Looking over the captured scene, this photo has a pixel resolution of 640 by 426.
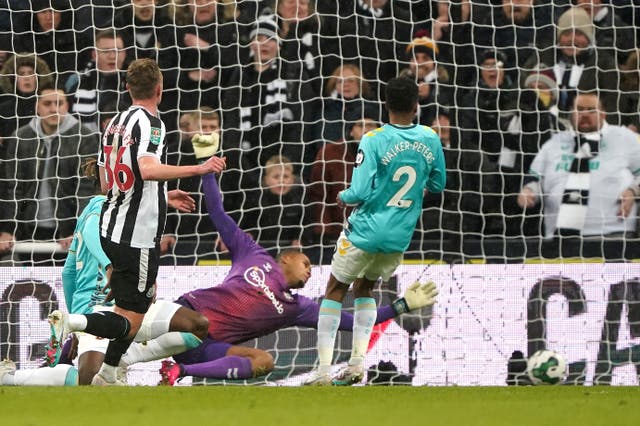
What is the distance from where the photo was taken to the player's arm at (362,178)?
7035 mm

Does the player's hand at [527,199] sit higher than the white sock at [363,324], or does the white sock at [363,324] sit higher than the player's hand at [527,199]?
the player's hand at [527,199]

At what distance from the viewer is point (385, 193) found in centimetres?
722

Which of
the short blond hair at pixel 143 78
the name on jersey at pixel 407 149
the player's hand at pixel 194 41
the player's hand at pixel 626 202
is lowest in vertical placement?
the player's hand at pixel 626 202

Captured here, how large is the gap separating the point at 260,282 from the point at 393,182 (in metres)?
1.30

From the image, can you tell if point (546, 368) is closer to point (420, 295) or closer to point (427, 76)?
point (420, 295)

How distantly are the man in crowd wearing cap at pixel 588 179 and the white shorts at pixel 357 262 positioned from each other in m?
2.30

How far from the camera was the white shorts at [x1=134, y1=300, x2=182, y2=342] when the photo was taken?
6844mm

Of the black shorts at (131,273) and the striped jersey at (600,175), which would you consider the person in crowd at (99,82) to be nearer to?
the striped jersey at (600,175)

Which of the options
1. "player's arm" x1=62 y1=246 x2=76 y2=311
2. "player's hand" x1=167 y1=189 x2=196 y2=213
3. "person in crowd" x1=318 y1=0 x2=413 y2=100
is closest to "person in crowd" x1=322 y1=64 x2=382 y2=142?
"person in crowd" x1=318 y1=0 x2=413 y2=100

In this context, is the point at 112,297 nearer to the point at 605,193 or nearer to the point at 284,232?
the point at 284,232

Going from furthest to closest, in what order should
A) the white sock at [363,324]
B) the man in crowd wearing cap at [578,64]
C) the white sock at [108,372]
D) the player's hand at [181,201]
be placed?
the man in crowd wearing cap at [578,64], the white sock at [363,324], the white sock at [108,372], the player's hand at [181,201]

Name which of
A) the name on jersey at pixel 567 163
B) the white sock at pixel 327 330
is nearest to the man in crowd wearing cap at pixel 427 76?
the name on jersey at pixel 567 163

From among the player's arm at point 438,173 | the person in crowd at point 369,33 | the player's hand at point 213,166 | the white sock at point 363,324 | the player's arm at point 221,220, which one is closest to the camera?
the player's hand at point 213,166

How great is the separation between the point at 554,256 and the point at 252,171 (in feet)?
8.00
